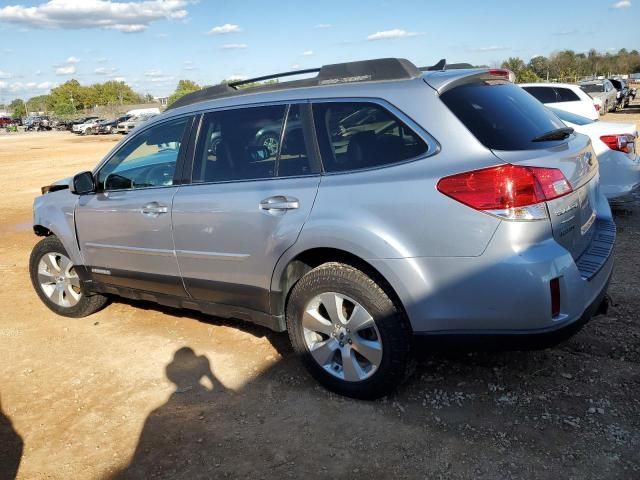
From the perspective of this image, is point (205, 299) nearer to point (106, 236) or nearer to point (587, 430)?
point (106, 236)

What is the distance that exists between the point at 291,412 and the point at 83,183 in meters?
2.43

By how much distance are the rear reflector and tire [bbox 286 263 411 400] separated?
735 millimetres

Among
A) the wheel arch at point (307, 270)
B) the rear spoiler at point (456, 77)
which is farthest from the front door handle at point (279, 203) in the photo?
the rear spoiler at point (456, 77)

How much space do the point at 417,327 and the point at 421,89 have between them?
49.7 inches

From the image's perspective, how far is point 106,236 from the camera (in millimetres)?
4375

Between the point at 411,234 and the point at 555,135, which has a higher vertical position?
the point at 555,135

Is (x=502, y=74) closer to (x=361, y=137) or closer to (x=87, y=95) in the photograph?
(x=361, y=137)

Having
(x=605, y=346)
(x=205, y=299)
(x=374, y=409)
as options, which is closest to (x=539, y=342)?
(x=374, y=409)

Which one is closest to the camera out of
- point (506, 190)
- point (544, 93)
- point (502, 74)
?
point (506, 190)

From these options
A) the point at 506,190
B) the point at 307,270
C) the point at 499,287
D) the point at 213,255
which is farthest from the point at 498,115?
the point at 213,255

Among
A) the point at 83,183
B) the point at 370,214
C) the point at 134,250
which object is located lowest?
the point at 134,250

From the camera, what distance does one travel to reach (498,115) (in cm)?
306

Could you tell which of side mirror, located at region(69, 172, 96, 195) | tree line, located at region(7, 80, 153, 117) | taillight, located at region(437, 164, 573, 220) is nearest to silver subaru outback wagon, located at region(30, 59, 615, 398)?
taillight, located at region(437, 164, 573, 220)

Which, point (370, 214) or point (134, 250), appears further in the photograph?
point (134, 250)
